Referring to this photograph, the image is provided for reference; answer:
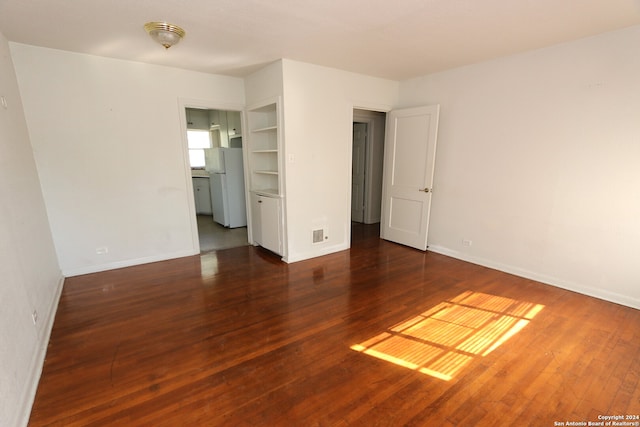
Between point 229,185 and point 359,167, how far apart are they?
2579 millimetres

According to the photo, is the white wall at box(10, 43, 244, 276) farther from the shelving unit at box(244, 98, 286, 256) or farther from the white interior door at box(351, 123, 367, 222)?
the white interior door at box(351, 123, 367, 222)

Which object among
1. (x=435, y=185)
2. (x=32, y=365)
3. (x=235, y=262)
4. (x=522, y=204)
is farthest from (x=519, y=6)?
(x=32, y=365)

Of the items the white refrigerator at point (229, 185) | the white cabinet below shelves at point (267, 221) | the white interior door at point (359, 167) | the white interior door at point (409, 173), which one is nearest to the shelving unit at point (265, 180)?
the white cabinet below shelves at point (267, 221)

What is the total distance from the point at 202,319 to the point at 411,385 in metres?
1.73

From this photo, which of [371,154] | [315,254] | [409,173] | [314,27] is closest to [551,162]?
[409,173]

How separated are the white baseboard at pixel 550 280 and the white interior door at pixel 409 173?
0.50 meters

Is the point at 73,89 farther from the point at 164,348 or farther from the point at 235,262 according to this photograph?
the point at 164,348

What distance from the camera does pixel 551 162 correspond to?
3.06 metres

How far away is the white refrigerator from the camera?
17.9ft

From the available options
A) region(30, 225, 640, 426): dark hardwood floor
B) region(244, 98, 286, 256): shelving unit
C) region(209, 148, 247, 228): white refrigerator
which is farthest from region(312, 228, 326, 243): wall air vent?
region(209, 148, 247, 228): white refrigerator

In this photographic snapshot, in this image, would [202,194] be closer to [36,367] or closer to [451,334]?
[36,367]

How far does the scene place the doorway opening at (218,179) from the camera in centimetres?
520

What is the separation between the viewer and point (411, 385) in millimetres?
1789

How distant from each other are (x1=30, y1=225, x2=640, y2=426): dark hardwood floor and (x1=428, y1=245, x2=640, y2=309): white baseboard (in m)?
0.10
